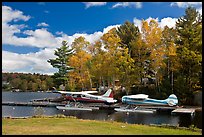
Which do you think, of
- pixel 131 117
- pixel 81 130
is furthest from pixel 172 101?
pixel 81 130

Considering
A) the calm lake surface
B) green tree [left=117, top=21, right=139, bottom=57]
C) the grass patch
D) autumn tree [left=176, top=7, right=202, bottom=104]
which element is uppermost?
green tree [left=117, top=21, right=139, bottom=57]

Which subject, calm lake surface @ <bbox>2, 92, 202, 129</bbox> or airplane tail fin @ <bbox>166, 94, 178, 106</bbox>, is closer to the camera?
calm lake surface @ <bbox>2, 92, 202, 129</bbox>

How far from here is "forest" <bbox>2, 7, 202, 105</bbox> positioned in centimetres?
2208

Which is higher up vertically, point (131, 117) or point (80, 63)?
point (80, 63)

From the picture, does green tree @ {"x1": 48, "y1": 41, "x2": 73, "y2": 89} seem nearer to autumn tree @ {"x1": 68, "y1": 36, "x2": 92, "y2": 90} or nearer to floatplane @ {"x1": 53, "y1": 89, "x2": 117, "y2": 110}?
autumn tree @ {"x1": 68, "y1": 36, "x2": 92, "y2": 90}

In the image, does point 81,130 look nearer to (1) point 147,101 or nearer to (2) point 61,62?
(1) point 147,101

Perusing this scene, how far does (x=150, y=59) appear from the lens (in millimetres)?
24562

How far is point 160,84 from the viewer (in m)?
24.1

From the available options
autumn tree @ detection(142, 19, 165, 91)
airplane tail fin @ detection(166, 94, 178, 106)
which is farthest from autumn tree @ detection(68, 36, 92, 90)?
airplane tail fin @ detection(166, 94, 178, 106)

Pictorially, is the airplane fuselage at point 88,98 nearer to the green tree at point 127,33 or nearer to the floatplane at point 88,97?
the floatplane at point 88,97

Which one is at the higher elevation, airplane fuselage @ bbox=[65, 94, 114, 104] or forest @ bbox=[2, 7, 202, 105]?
forest @ bbox=[2, 7, 202, 105]

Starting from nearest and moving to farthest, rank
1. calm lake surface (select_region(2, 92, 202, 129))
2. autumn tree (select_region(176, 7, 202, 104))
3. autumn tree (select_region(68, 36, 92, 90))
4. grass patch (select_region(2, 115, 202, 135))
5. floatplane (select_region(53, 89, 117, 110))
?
1. grass patch (select_region(2, 115, 202, 135))
2. calm lake surface (select_region(2, 92, 202, 129))
3. autumn tree (select_region(176, 7, 202, 104))
4. floatplane (select_region(53, 89, 117, 110))
5. autumn tree (select_region(68, 36, 92, 90))

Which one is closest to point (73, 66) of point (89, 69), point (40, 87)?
point (89, 69)

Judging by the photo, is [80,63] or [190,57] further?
[80,63]
